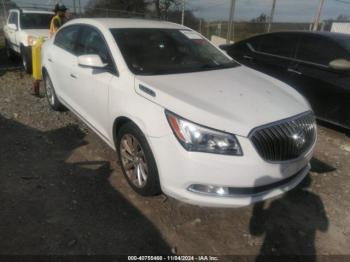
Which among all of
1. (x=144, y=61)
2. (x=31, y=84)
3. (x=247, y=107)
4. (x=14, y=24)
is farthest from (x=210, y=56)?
(x=14, y=24)

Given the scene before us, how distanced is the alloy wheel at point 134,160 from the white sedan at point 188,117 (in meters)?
0.01

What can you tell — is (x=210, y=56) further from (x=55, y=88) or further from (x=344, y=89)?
(x=55, y=88)

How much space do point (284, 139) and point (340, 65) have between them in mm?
2706

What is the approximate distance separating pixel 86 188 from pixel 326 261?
2413 millimetres

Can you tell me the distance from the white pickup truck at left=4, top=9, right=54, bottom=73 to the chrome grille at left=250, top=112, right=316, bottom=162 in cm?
685

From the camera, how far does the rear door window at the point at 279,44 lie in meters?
5.58

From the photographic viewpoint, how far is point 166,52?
3670mm

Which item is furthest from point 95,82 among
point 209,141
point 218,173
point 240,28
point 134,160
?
point 240,28

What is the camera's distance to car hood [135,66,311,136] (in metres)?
2.56

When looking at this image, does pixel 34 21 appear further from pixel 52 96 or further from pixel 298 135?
pixel 298 135

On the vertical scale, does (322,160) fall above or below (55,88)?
below

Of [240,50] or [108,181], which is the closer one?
[108,181]

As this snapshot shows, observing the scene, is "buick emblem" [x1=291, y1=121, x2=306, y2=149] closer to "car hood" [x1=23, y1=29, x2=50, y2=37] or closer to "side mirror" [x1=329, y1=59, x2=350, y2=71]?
"side mirror" [x1=329, y1=59, x2=350, y2=71]

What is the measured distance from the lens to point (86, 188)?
338 centimetres
